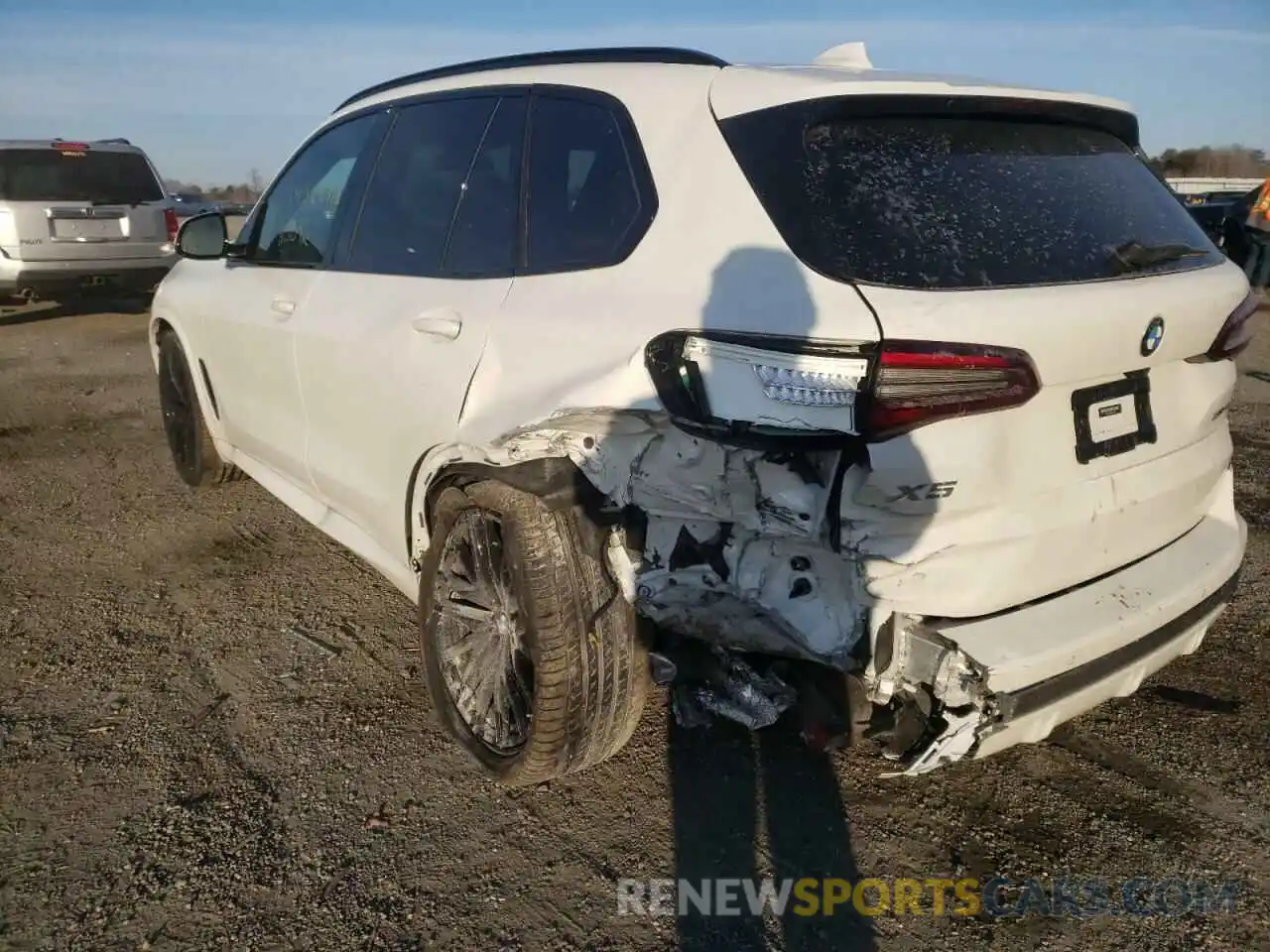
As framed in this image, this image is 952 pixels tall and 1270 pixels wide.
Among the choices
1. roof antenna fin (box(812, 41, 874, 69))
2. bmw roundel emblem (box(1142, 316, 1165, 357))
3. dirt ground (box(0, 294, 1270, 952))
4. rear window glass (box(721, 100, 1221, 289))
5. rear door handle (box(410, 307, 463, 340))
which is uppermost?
roof antenna fin (box(812, 41, 874, 69))

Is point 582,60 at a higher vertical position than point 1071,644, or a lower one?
higher

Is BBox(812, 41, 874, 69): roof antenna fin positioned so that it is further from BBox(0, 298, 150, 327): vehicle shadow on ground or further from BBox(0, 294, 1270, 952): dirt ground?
BBox(0, 298, 150, 327): vehicle shadow on ground

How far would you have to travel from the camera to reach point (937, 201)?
229 cm

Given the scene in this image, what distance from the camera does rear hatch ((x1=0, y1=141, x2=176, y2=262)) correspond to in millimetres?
10680

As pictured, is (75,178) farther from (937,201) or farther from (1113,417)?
(1113,417)

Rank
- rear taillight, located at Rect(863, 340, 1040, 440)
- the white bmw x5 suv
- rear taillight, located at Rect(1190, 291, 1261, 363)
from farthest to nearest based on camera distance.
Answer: rear taillight, located at Rect(1190, 291, 1261, 363) < the white bmw x5 suv < rear taillight, located at Rect(863, 340, 1040, 440)

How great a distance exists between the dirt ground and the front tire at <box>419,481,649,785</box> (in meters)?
0.20

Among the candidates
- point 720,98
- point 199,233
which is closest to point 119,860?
point 720,98

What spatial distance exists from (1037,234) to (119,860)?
9.16ft

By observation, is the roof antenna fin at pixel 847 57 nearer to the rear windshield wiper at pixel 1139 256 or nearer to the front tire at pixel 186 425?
the rear windshield wiper at pixel 1139 256

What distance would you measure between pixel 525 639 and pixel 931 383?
127 centimetres

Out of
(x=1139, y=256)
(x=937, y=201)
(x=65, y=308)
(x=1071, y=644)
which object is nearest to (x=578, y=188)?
(x=937, y=201)

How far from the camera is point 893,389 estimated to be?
6.67ft

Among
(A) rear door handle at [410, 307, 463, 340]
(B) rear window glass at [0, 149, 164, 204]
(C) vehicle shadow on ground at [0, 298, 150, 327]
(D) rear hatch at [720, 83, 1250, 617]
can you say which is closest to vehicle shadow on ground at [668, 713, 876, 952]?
(D) rear hatch at [720, 83, 1250, 617]
